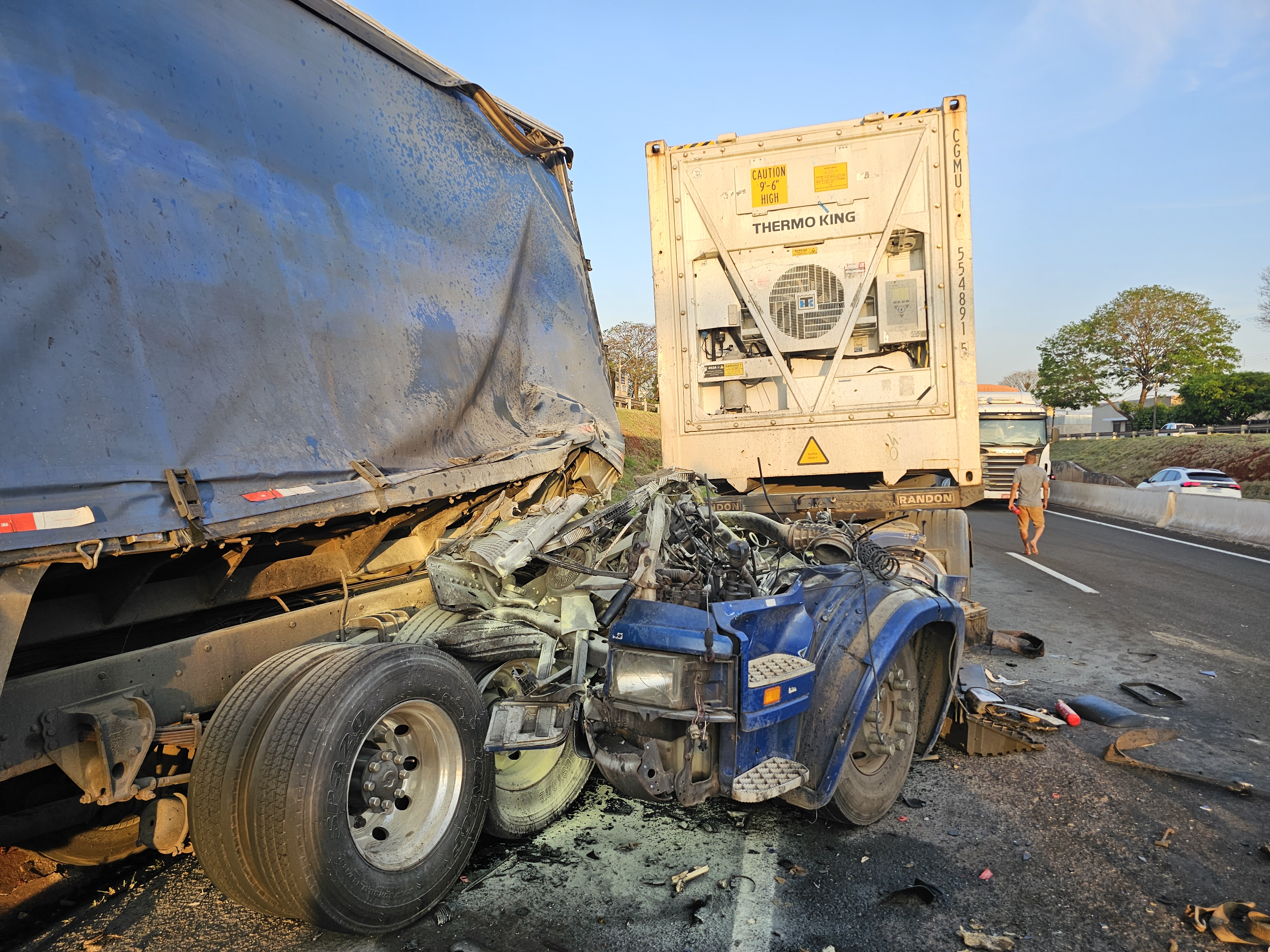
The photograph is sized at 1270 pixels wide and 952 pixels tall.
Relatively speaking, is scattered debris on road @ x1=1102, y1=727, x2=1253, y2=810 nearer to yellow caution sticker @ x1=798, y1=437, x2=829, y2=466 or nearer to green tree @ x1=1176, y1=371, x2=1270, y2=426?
yellow caution sticker @ x1=798, y1=437, x2=829, y2=466

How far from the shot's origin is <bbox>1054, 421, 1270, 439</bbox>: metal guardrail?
32.2 metres

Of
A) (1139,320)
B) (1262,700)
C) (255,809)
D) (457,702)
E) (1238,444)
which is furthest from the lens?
(1139,320)

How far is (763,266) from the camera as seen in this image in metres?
7.63

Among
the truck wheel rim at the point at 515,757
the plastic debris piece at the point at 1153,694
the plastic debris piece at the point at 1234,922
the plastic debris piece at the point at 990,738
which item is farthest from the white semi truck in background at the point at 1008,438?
the truck wheel rim at the point at 515,757

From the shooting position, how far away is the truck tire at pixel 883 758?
344 cm

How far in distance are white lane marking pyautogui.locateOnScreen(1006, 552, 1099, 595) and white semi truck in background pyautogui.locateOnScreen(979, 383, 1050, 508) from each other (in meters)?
8.00

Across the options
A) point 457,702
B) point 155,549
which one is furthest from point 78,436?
point 457,702

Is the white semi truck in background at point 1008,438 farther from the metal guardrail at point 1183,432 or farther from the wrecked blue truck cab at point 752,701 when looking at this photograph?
the wrecked blue truck cab at point 752,701

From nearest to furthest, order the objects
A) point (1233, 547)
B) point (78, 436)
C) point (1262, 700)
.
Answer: point (78, 436)
point (1262, 700)
point (1233, 547)

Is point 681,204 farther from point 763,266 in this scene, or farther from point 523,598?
point 523,598

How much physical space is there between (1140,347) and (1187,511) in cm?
3689

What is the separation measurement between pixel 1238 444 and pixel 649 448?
2128 centimetres

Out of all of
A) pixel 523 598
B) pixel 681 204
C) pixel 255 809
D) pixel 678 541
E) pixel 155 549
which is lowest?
pixel 255 809

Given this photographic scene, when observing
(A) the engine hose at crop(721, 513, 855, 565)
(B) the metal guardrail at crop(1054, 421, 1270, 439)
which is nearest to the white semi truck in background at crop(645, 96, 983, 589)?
(A) the engine hose at crop(721, 513, 855, 565)
